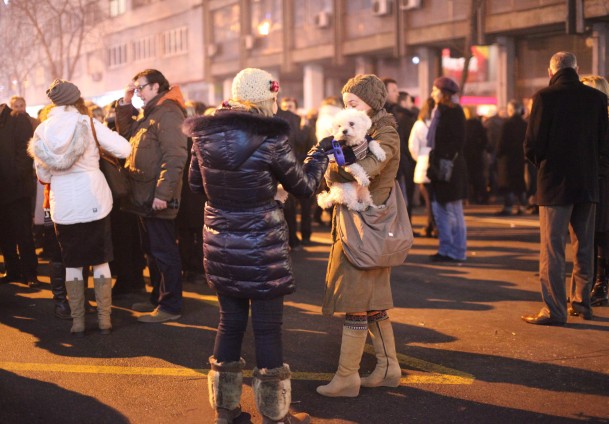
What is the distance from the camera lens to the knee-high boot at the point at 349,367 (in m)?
5.29

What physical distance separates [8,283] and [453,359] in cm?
551

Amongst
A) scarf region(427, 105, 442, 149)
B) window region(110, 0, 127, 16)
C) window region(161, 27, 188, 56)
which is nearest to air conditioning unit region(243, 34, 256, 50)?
window region(161, 27, 188, 56)

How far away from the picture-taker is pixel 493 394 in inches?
210

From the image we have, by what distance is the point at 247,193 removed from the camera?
459 cm

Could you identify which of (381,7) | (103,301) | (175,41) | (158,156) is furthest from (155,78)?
(175,41)

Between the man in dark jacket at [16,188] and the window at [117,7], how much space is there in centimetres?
4206

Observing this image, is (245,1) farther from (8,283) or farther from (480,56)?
(8,283)

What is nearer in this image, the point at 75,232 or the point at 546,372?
the point at 546,372

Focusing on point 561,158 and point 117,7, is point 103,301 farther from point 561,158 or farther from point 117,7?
point 117,7

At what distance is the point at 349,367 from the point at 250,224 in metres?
1.27

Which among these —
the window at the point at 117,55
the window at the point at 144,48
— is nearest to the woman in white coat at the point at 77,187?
the window at the point at 144,48

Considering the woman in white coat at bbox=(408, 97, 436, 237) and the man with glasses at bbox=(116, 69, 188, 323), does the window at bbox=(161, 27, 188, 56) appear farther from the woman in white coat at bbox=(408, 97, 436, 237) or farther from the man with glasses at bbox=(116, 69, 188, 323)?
the man with glasses at bbox=(116, 69, 188, 323)

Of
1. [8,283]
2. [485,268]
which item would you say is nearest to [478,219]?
[485,268]

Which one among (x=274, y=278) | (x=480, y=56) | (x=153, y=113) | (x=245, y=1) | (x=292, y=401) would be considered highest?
(x=245, y=1)
